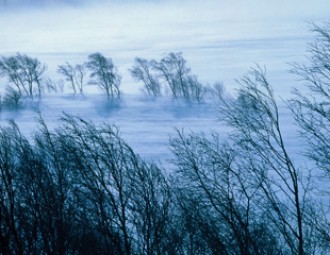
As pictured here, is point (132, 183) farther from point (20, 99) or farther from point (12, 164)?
point (20, 99)

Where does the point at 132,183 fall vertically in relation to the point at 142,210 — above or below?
above

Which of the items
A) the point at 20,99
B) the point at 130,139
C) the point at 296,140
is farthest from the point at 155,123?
the point at 20,99

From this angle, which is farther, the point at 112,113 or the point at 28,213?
the point at 112,113

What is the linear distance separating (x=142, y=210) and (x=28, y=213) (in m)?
2.87

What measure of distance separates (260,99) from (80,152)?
4.93 m

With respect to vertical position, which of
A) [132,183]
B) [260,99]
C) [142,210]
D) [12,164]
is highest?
[260,99]

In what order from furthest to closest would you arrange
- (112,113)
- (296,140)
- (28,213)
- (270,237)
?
(112,113)
(296,140)
(270,237)
(28,213)

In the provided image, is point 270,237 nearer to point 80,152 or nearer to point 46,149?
point 80,152

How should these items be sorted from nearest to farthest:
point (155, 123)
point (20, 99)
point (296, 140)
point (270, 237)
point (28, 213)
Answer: point (28, 213) → point (270, 237) → point (296, 140) → point (155, 123) → point (20, 99)

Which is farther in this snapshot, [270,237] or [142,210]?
[270,237]

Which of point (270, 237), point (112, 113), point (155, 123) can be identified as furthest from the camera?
point (112, 113)

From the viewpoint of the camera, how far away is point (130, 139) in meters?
29.2

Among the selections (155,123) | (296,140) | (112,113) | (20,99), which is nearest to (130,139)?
(155,123)

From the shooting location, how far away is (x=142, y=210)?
9.13 metres
